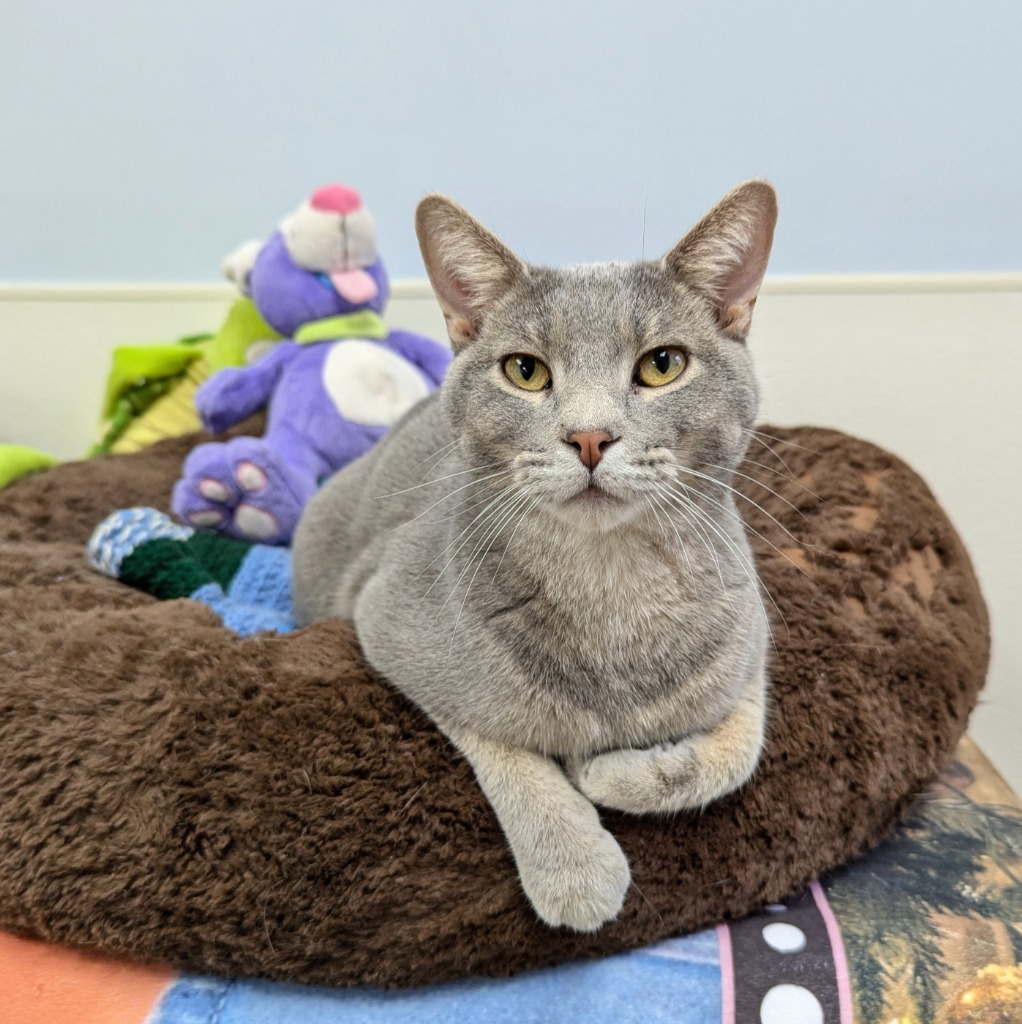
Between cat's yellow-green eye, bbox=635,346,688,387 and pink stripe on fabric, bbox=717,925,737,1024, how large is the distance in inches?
22.2

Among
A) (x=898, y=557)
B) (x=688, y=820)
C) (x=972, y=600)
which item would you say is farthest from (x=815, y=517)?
(x=688, y=820)

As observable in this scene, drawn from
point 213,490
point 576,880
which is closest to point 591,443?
point 576,880

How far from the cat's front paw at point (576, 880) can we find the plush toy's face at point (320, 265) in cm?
127

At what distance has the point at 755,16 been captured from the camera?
170cm

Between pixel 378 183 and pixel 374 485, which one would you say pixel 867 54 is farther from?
pixel 374 485

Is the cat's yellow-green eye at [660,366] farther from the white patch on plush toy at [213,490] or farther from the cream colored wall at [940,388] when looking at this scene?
the cream colored wall at [940,388]

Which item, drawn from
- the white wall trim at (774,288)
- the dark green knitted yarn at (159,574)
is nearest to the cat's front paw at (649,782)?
the dark green knitted yarn at (159,574)

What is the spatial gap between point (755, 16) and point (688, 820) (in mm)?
1662

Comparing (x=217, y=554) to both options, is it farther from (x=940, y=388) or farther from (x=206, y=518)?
(x=940, y=388)

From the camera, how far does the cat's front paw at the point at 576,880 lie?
0.72 m

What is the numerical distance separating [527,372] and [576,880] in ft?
1.56

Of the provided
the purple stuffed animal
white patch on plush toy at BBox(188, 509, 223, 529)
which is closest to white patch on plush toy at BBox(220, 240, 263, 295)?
the purple stuffed animal

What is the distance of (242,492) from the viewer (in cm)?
145

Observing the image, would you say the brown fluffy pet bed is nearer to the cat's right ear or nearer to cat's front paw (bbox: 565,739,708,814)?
cat's front paw (bbox: 565,739,708,814)
